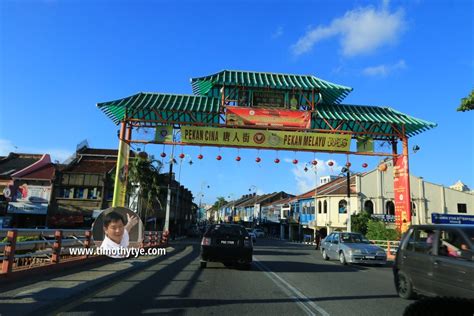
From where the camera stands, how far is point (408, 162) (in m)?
21.9

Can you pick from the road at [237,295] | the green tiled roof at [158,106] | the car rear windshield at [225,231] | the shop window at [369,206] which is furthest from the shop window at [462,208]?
the car rear windshield at [225,231]

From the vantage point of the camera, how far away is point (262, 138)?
21266 mm

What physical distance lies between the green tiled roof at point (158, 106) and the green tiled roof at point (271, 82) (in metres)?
0.95

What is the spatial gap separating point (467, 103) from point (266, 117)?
1159 cm

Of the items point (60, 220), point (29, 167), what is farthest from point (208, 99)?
point (29, 167)

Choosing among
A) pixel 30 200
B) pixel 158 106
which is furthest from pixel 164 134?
pixel 30 200

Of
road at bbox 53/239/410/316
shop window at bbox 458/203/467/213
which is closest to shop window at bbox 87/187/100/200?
road at bbox 53/239/410/316

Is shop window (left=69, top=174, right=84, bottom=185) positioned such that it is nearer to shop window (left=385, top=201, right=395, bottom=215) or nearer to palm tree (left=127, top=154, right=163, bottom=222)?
palm tree (left=127, top=154, right=163, bottom=222)

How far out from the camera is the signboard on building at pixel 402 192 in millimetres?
21984

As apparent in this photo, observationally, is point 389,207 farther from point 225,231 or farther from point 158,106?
point 225,231

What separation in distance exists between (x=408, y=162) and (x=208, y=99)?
11446 mm

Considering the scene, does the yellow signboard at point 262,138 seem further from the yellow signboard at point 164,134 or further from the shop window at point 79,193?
A: the shop window at point 79,193

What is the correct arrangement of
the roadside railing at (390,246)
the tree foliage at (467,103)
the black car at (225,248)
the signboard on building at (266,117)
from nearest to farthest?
1. the tree foliage at (467,103)
2. the black car at (225,248)
3. the signboard on building at (266,117)
4. the roadside railing at (390,246)

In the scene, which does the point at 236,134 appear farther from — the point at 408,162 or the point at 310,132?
the point at 408,162
